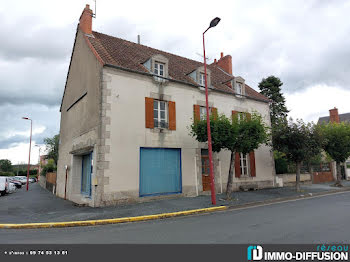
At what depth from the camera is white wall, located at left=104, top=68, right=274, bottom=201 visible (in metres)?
10.9

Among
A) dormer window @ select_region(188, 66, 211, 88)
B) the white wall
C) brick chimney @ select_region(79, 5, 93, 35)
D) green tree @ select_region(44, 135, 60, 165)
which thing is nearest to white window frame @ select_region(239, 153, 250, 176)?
the white wall

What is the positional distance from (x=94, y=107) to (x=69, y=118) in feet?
16.9

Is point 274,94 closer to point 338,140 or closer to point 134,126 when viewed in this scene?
point 338,140

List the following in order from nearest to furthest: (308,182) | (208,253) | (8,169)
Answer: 1. (208,253)
2. (308,182)
3. (8,169)

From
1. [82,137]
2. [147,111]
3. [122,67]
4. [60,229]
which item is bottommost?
[60,229]

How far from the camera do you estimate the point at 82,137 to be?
13.0 m

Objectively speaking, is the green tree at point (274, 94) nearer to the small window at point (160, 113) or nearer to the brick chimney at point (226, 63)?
the brick chimney at point (226, 63)

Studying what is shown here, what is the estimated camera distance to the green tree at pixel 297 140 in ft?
48.2

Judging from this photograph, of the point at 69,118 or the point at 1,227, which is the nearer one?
the point at 1,227

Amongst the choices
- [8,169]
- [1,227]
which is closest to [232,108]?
[1,227]

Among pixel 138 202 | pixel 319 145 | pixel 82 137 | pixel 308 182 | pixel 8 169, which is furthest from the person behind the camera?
pixel 8 169

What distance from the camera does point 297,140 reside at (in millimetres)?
14789

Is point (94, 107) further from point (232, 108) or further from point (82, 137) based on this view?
point (232, 108)

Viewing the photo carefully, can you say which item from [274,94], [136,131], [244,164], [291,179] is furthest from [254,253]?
[274,94]
